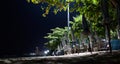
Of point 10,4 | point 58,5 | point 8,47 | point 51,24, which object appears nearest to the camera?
point 58,5

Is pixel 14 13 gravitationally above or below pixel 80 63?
above

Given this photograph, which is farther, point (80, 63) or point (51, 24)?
point (51, 24)

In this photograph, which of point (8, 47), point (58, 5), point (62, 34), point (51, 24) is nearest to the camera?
point (58, 5)

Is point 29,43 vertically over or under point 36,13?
under

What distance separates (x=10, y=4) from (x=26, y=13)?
17.9 ft

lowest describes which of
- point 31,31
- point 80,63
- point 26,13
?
point 80,63

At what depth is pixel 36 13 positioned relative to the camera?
3093 inches

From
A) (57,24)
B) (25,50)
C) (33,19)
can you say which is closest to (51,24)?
(57,24)

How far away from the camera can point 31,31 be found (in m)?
79.2

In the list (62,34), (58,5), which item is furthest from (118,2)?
(62,34)

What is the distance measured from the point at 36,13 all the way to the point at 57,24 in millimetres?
7853

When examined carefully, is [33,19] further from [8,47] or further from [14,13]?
[8,47]

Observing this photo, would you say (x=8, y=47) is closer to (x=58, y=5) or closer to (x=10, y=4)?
(x=10, y=4)

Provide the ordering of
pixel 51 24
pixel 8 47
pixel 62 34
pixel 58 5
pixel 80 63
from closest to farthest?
pixel 80 63, pixel 58 5, pixel 62 34, pixel 8 47, pixel 51 24
